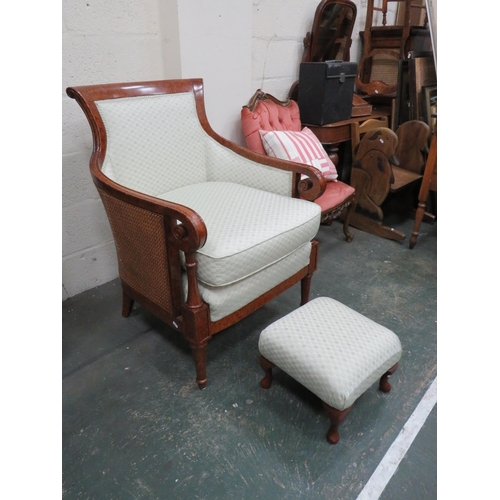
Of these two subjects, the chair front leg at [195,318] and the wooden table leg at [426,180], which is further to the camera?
the wooden table leg at [426,180]

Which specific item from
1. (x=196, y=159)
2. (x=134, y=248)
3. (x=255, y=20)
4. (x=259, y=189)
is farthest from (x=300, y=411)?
(x=255, y=20)

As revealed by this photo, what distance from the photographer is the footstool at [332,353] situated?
→ 1.13 meters

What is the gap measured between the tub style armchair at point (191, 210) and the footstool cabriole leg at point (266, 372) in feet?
0.56

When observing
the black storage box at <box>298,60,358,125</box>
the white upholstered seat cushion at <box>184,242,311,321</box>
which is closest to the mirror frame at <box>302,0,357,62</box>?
the black storage box at <box>298,60,358,125</box>

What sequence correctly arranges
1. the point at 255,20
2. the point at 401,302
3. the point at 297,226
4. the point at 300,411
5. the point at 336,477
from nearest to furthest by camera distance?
the point at 336,477 < the point at 300,411 < the point at 297,226 < the point at 401,302 < the point at 255,20

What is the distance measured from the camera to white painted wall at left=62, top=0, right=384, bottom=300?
161 cm

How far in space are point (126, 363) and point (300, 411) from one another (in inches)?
25.9

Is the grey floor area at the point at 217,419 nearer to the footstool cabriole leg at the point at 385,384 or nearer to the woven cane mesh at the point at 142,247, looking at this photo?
the footstool cabriole leg at the point at 385,384

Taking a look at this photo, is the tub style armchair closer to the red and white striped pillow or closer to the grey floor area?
the grey floor area

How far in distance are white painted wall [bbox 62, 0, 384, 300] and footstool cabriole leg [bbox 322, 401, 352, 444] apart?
1.28 meters

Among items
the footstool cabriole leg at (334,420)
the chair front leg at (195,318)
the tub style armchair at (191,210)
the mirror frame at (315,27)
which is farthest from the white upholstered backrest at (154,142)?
the mirror frame at (315,27)

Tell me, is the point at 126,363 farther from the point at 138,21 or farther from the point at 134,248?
the point at 138,21

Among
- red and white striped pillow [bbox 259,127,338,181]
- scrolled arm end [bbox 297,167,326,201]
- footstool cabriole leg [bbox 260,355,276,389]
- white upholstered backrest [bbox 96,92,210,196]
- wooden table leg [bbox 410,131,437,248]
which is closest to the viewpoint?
footstool cabriole leg [bbox 260,355,276,389]

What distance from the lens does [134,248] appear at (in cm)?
139
